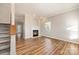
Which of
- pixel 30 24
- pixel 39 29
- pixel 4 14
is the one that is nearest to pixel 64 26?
pixel 39 29

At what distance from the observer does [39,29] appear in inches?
90.8

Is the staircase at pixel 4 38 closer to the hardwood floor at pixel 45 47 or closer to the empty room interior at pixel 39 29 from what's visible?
the empty room interior at pixel 39 29

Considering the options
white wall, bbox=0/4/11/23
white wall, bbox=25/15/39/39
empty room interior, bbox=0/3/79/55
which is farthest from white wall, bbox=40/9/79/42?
white wall, bbox=0/4/11/23

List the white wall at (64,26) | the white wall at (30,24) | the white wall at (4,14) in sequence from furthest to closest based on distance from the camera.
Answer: the white wall at (30,24) < the white wall at (64,26) < the white wall at (4,14)

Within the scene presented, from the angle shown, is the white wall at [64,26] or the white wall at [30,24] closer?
the white wall at [64,26]

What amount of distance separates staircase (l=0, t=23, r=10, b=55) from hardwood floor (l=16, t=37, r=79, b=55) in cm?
20

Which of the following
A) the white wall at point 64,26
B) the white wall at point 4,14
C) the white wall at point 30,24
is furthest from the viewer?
the white wall at point 30,24

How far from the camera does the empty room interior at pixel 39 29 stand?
1.81m

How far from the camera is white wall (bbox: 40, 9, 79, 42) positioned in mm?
2098

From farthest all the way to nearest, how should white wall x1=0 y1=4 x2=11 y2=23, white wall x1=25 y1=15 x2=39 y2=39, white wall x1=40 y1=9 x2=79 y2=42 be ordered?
white wall x1=25 y1=15 x2=39 y2=39 → white wall x1=40 y1=9 x2=79 y2=42 → white wall x1=0 y1=4 x2=11 y2=23

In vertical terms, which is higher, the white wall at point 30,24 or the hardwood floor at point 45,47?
the white wall at point 30,24

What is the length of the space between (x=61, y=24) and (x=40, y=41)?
64 centimetres

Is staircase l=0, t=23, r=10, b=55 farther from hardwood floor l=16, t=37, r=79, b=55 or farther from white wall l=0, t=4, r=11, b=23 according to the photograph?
hardwood floor l=16, t=37, r=79, b=55

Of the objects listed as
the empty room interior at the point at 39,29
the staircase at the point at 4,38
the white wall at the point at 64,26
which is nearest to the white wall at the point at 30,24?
the empty room interior at the point at 39,29
